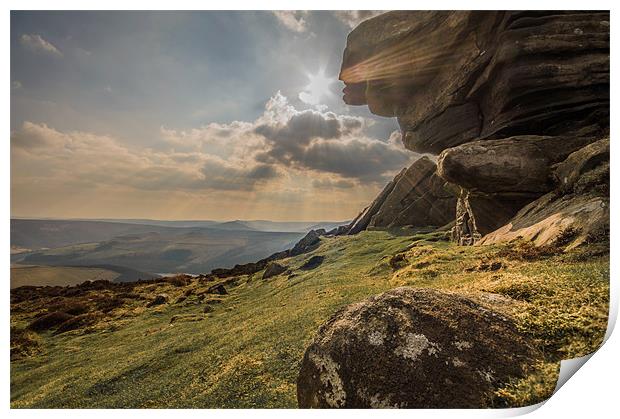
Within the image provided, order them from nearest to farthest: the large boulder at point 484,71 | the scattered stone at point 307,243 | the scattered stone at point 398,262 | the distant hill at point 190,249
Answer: the scattered stone at point 398,262 < the large boulder at point 484,71 < the scattered stone at point 307,243 < the distant hill at point 190,249

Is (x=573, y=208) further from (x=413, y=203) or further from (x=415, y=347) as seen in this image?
(x=413, y=203)

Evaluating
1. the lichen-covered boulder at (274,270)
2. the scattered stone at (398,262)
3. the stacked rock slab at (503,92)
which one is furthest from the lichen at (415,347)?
the lichen-covered boulder at (274,270)

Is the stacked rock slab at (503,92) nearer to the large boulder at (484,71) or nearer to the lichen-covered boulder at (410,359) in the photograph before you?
the large boulder at (484,71)

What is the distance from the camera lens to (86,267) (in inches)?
2266

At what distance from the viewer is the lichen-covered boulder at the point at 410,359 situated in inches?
411

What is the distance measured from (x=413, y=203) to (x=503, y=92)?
39.0 m

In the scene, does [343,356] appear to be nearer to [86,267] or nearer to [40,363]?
[40,363]

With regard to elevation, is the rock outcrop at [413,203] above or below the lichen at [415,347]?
above

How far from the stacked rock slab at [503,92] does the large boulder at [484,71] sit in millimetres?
92

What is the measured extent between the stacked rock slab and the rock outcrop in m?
23.3

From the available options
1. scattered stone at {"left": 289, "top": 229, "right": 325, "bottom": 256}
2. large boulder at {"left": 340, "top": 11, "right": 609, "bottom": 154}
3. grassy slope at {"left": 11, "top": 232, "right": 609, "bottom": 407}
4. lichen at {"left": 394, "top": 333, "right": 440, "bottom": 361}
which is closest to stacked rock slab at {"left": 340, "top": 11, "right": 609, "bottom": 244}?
large boulder at {"left": 340, "top": 11, "right": 609, "bottom": 154}

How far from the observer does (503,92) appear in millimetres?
32656
